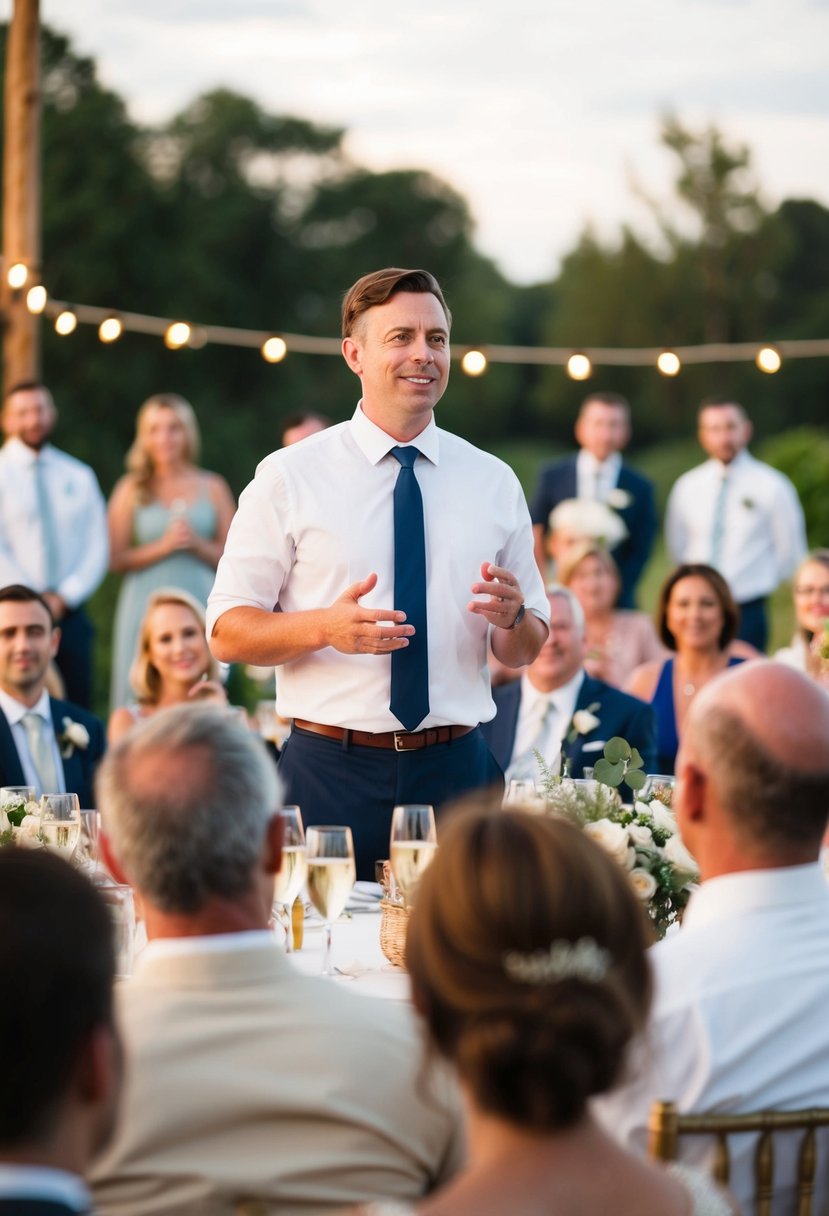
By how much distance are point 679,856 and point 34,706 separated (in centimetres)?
298

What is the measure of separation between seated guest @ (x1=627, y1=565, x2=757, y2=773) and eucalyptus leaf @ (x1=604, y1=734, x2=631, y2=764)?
284 centimetres

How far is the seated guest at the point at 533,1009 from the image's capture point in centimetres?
133

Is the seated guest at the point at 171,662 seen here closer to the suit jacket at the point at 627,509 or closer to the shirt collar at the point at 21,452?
the shirt collar at the point at 21,452

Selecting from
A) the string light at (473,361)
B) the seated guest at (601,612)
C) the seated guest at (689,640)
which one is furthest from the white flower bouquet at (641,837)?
the string light at (473,361)

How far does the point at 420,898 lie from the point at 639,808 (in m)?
1.55

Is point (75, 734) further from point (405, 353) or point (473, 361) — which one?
point (473, 361)

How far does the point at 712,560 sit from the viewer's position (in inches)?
327

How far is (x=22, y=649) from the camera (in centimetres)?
518

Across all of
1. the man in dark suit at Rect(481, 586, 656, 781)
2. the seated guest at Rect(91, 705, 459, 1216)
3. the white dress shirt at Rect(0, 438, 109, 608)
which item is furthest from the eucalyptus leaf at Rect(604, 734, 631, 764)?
the white dress shirt at Rect(0, 438, 109, 608)

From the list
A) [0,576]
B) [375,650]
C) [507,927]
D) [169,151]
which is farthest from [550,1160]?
[169,151]

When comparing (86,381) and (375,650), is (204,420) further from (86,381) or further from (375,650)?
(375,650)

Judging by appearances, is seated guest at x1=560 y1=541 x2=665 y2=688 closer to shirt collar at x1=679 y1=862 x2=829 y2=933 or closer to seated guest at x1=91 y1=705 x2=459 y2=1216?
shirt collar at x1=679 y1=862 x2=829 y2=933

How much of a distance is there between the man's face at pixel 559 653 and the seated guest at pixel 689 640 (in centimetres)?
71

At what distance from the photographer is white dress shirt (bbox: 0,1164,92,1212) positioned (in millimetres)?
1300
